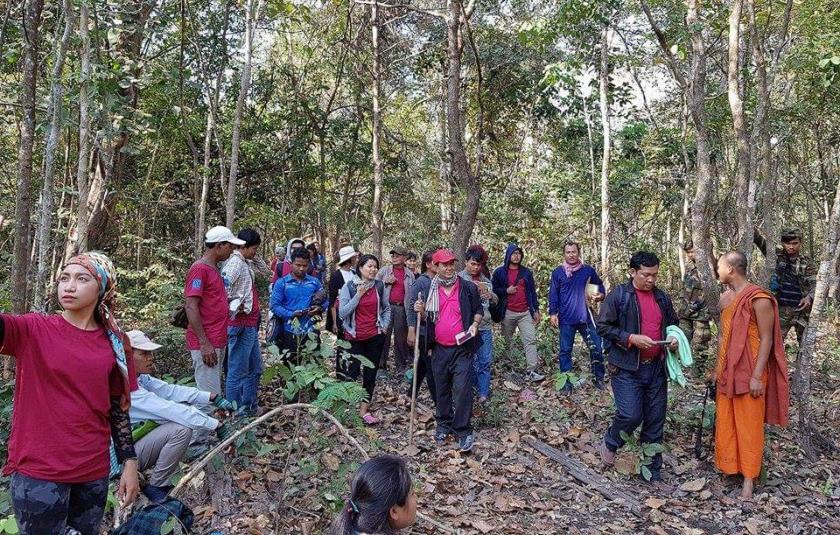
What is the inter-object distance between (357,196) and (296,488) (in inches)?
458

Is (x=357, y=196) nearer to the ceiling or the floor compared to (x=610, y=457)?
nearer to the ceiling

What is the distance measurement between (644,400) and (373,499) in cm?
373

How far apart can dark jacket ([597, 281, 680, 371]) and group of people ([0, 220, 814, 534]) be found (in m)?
0.01

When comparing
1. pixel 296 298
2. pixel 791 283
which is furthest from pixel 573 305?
pixel 296 298

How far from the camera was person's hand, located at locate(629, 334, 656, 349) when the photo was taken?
500 centimetres

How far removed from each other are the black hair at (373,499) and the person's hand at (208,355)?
114 inches

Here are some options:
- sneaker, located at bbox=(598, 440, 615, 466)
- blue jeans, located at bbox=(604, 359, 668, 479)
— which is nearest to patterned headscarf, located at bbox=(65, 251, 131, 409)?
blue jeans, located at bbox=(604, 359, 668, 479)

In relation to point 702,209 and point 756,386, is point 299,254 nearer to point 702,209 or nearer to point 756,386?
point 702,209

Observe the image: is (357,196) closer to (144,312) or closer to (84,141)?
(144,312)

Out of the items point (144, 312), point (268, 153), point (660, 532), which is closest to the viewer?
point (660, 532)

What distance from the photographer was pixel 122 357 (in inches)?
108

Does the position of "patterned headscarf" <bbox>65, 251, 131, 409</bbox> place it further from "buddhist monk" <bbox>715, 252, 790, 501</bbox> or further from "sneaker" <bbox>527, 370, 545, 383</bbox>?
"sneaker" <bbox>527, 370, 545, 383</bbox>

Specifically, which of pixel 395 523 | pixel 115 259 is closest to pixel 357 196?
pixel 115 259

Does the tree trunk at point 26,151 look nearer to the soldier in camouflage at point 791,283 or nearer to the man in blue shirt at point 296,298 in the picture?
the man in blue shirt at point 296,298
